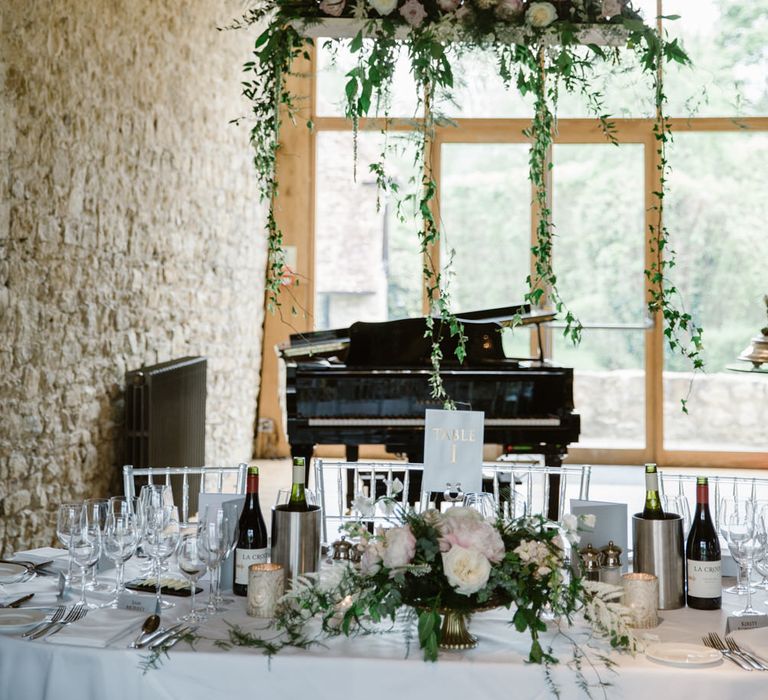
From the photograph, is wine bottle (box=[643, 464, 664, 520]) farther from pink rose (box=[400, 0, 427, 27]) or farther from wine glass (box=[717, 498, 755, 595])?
pink rose (box=[400, 0, 427, 27])

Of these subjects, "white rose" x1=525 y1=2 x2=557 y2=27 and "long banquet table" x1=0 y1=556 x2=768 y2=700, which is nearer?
"long banquet table" x1=0 y1=556 x2=768 y2=700

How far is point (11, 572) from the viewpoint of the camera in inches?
91.9

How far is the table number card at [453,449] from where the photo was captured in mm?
2445

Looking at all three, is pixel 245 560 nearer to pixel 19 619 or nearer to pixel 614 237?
pixel 19 619

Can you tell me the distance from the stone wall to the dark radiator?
13 cm

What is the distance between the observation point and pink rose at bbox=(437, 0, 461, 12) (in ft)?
7.03

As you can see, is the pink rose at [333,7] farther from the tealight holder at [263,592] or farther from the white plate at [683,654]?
the white plate at [683,654]

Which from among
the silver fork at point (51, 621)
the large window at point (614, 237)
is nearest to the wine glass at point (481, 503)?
the silver fork at point (51, 621)

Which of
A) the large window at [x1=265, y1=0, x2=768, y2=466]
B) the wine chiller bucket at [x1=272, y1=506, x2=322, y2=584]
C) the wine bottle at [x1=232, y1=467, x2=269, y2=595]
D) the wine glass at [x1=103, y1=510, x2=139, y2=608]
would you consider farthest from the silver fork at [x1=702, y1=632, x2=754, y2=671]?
the large window at [x1=265, y1=0, x2=768, y2=466]

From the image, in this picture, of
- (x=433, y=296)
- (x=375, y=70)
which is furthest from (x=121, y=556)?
(x=375, y=70)

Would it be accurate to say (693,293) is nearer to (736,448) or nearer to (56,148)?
(736,448)

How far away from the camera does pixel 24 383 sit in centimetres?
440

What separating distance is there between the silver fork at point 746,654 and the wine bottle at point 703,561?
25 cm

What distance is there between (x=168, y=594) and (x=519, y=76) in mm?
1432
